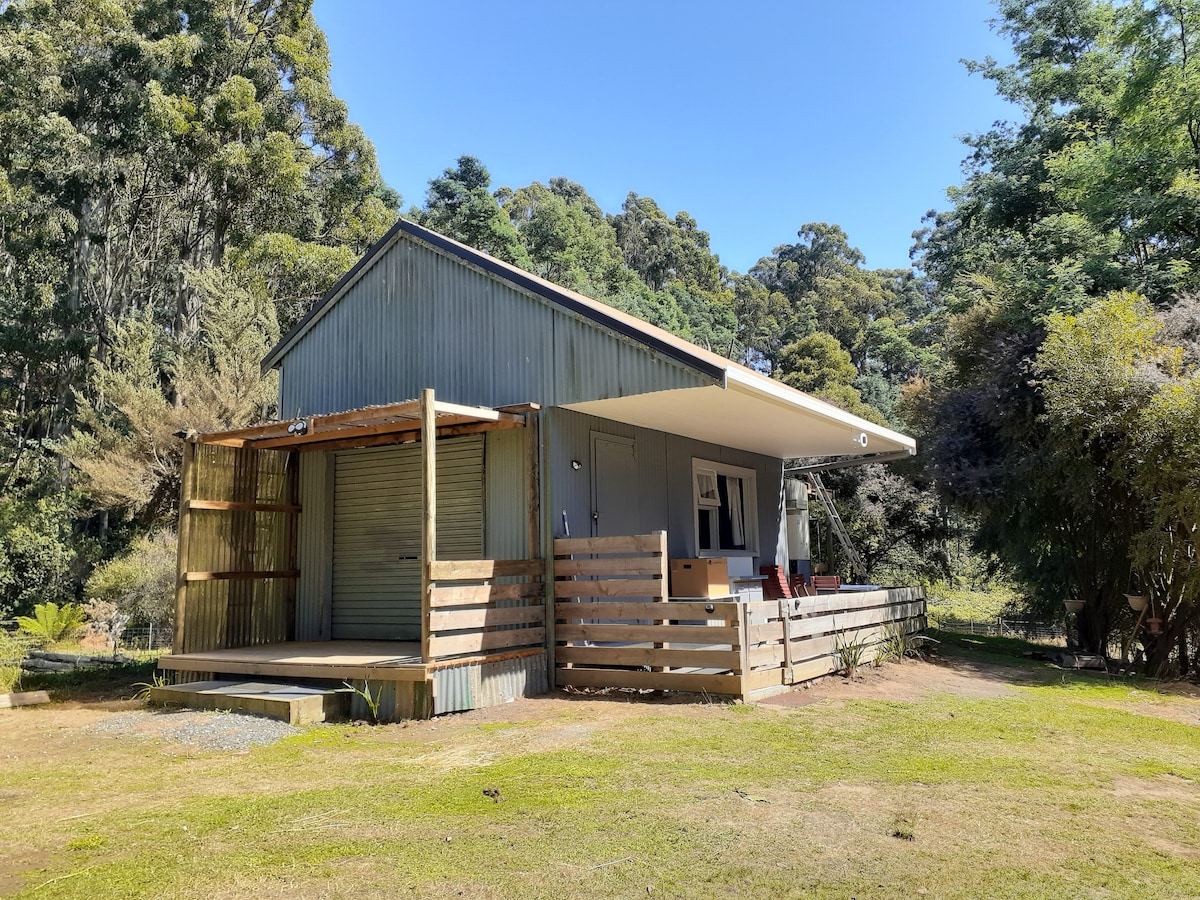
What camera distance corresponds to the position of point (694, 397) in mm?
7578

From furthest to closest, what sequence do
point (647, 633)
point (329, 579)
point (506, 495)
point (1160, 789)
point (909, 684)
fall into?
point (329, 579)
point (909, 684)
point (506, 495)
point (647, 633)
point (1160, 789)

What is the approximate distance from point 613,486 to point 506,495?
135 centimetres

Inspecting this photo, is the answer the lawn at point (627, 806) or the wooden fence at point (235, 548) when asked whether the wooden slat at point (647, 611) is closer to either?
the lawn at point (627, 806)

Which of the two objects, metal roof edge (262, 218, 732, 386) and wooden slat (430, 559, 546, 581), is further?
metal roof edge (262, 218, 732, 386)

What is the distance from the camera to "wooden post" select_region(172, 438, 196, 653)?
25.8 ft

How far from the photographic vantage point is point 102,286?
22.1 metres

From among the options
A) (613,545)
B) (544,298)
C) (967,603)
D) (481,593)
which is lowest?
(967,603)

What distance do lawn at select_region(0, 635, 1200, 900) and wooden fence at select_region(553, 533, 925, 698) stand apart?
1.48 ft

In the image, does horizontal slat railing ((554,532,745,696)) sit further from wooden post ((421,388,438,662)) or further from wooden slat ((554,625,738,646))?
wooden post ((421,388,438,662))

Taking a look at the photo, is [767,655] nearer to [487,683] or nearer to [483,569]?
[487,683]

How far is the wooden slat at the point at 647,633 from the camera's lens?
21.6ft

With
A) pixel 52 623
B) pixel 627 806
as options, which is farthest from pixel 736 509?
pixel 52 623

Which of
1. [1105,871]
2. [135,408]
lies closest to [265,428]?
[1105,871]

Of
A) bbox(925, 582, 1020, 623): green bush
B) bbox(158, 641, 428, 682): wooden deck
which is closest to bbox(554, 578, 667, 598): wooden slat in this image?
bbox(158, 641, 428, 682): wooden deck
